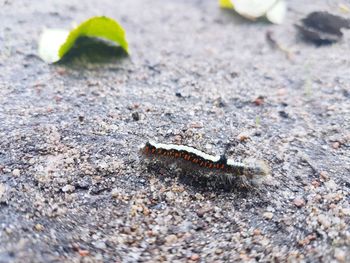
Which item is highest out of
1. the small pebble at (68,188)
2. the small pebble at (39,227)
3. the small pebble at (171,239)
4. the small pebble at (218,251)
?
the small pebble at (218,251)

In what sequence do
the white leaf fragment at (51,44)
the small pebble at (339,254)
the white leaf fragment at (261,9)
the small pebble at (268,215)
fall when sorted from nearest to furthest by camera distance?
the small pebble at (339,254) → the small pebble at (268,215) → the white leaf fragment at (51,44) → the white leaf fragment at (261,9)

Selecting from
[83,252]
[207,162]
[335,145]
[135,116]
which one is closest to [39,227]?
[83,252]

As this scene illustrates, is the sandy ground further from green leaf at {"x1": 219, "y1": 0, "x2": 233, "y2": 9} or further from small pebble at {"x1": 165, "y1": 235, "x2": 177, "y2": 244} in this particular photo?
green leaf at {"x1": 219, "y1": 0, "x2": 233, "y2": 9}

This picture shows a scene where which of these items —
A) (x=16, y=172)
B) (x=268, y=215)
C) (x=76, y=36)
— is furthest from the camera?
(x=76, y=36)

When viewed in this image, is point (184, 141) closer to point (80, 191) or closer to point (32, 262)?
point (80, 191)

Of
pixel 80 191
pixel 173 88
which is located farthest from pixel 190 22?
pixel 80 191

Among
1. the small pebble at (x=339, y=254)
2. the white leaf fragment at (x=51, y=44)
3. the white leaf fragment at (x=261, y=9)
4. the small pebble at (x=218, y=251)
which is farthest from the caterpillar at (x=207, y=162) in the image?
the white leaf fragment at (x=261, y=9)

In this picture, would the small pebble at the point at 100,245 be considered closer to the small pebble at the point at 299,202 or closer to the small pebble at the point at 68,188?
the small pebble at the point at 68,188

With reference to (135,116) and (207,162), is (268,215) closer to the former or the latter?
(207,162)
